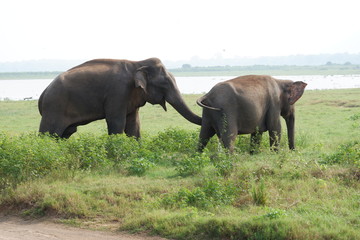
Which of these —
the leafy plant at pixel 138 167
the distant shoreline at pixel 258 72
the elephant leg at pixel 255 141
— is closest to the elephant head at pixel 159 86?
the elephant leg at pixel 255 141

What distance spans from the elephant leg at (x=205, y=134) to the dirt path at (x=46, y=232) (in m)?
3.97

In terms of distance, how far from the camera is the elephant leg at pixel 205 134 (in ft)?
36.1

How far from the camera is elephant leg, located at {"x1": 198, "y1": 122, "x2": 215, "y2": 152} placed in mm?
11016

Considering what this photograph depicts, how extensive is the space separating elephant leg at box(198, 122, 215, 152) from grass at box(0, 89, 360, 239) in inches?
11.6

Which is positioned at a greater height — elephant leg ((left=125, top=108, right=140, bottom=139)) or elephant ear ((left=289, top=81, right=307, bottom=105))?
elephant ear ((left=289, top=81, right=307, bottom=105))

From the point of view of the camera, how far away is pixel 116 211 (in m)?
7.98

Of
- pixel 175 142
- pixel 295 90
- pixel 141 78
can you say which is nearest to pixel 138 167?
pixel 175 142

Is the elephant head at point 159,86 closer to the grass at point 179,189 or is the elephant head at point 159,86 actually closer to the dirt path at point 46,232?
the grass at point 179,189

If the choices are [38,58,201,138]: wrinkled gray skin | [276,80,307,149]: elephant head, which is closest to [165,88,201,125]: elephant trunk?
[38,58,201,138]: wrinkled gray skin

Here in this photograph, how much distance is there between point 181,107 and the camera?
454 inches

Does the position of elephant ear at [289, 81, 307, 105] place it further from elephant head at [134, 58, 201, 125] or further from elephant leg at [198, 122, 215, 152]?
elephant head at [134, 58, 201, 125]

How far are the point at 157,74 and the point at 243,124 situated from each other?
80.1 inches

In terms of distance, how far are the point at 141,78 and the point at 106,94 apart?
2.44 ft

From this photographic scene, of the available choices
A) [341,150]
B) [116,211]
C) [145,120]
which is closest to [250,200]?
[116,211]
